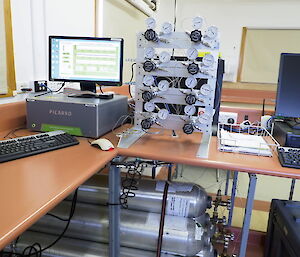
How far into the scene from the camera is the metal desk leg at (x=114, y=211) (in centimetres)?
132

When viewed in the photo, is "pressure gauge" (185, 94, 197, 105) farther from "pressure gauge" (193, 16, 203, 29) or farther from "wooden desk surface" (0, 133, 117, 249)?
"wooden desk surface" (0, 133, 117, 249)

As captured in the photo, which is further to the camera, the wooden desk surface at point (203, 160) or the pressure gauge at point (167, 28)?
the pressure gauge at point (167, 28)

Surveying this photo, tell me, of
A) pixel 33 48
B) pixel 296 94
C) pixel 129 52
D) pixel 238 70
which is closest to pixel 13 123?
pixel 33 48

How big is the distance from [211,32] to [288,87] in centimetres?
53

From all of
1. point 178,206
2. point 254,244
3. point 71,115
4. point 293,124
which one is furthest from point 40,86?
point 254,244

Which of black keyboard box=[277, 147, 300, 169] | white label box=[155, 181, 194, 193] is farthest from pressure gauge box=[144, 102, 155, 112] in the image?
black keyboard box=[277, 147, 300, 169]

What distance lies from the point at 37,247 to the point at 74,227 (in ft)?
0.82

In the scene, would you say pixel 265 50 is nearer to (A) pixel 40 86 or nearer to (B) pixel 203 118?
(B) pixel 203 118

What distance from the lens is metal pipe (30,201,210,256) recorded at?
4.75 ft

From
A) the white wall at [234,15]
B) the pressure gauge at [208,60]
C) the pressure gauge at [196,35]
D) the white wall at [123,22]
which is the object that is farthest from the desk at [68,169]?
the white wall at [234,15]

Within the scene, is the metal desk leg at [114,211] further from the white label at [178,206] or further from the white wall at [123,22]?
the white wall at [123,22]

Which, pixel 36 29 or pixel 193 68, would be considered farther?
pixel 36 29

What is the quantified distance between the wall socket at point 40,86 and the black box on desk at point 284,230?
1.53 metres

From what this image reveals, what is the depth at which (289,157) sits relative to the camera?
112cm
